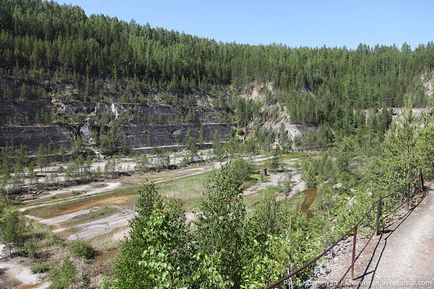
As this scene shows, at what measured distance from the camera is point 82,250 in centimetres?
5112

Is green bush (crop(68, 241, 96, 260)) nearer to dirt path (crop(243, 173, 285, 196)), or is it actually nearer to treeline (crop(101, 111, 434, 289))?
treeline (crop(101, 111, 434, 289))

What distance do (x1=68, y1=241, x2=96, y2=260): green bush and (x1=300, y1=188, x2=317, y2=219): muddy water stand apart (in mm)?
32899

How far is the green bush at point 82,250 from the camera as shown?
2004 inches

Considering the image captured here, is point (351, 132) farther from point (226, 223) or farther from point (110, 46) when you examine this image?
point (226, 223)

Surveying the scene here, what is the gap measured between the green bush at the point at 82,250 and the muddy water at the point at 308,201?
32899mm

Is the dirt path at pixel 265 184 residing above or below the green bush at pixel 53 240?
Result: above

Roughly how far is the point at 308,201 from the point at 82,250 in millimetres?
42086

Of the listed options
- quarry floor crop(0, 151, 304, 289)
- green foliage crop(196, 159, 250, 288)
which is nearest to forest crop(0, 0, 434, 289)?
green foliage crop(196, 159, 250, 288)

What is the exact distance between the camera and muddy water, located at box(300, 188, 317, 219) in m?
65.1

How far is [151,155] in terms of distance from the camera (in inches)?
5369

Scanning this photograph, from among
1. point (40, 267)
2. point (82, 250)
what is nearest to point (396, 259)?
point (82, 250)

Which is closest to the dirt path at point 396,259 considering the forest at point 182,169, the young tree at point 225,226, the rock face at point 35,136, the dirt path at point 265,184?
the forest at point 182,169

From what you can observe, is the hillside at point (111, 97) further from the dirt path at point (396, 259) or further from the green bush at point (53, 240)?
the dirt path at point (396, 259)

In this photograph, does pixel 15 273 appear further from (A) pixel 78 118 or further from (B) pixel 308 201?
(A) pixel 78 118
